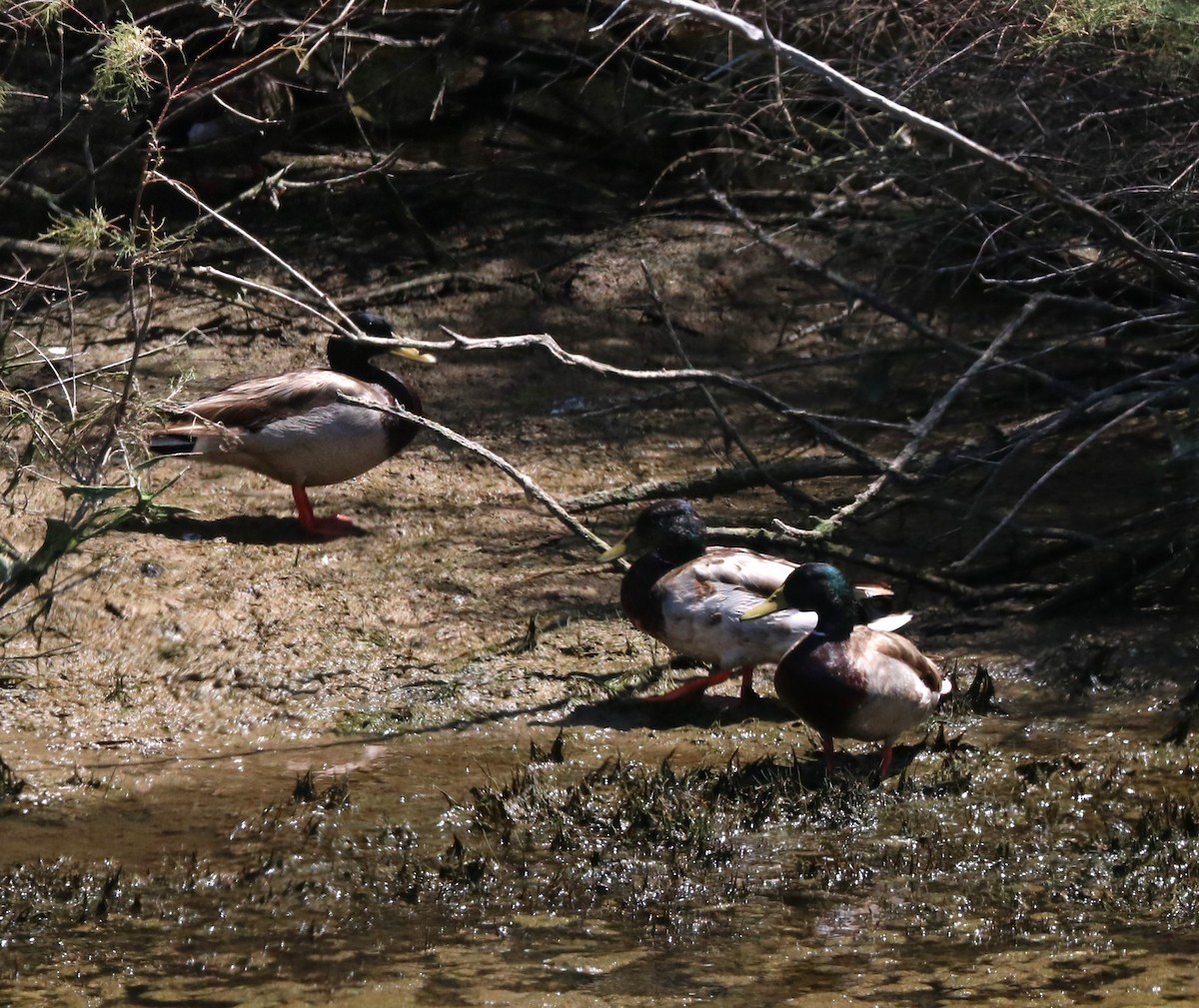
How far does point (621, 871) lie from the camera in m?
5.16

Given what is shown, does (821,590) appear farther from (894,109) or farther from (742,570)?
(894,109)

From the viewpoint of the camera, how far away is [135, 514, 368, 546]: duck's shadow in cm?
750

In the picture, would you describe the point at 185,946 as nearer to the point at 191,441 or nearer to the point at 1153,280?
the point at 191,441

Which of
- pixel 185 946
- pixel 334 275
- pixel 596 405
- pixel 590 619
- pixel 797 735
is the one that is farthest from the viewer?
pixel 334 275

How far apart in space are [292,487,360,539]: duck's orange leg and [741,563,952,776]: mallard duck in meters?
2.42

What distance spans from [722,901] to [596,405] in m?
4.43

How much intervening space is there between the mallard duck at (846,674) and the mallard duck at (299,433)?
2307mm

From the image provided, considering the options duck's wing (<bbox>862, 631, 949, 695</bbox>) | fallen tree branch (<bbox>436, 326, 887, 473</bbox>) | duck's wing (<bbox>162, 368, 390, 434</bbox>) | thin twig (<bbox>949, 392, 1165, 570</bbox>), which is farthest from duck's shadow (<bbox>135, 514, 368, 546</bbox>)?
thin twig (<bbox>949, 392, 1165, 570</bbox>)

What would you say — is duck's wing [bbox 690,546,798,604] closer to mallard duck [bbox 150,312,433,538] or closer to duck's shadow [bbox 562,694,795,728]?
duck's shadow [bbox 562,694,795,728]

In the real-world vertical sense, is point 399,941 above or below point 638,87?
below

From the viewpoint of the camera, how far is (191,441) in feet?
24.6

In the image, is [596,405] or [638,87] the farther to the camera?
[638,87]

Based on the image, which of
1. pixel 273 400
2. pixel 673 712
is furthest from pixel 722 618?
pixel 273 400

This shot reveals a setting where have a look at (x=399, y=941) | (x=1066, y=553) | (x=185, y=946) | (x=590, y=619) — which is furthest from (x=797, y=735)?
(x=185, y=946)
